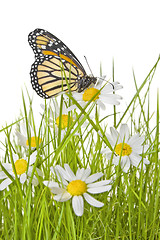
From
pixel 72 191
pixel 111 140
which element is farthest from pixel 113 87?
pixel 72 191

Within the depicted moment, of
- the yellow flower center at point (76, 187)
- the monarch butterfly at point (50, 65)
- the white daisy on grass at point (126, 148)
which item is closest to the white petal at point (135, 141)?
the white daisy on grass at point (126, 148)

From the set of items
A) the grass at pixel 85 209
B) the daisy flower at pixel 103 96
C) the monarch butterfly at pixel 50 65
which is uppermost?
the monarch butterfly at pixel 50 65

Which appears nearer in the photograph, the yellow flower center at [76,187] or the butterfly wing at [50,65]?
the yellow flower center at [76,187]

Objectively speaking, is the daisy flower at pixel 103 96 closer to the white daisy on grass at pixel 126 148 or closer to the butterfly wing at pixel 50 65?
the white daisy on grass at pixel 126 148

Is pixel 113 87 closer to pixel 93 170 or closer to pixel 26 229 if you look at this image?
pixel 93 170

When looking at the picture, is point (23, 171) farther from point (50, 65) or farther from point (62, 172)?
point (50, 65)

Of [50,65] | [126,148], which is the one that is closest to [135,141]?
[126,148]

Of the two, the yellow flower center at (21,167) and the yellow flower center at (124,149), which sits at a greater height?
the yellow flower center at (124,149)

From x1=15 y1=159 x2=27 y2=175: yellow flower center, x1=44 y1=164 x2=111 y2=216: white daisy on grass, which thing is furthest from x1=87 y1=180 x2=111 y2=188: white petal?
x1=15 y1=159 x2=27 y2=175: yellow flower center
